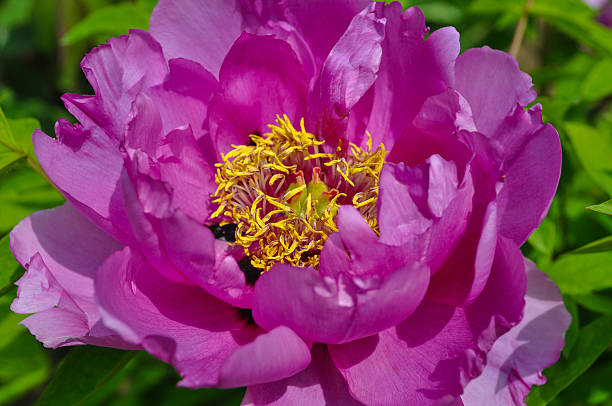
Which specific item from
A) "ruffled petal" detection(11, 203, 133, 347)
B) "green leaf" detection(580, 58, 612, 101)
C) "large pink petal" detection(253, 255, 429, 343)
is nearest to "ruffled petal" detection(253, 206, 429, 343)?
"large pink petal" detection(253, 255, 429, 343)

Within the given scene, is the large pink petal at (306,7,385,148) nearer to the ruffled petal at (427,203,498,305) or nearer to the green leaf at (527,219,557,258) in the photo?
the ruffled petal at (427,203,498,305)

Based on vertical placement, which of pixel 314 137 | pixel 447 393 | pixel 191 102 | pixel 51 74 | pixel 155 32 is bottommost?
pixel 51 74

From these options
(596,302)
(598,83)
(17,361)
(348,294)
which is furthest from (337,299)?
(17,361)

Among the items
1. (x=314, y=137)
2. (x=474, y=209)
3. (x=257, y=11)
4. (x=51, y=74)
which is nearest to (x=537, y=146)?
(x=474, y=209)

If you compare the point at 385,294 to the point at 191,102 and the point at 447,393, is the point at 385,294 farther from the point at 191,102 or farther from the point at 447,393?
the point at 191,102

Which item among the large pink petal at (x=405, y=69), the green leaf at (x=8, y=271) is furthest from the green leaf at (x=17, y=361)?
the large pink petal at (x=405, y=69)

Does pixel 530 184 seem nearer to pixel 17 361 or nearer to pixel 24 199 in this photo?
pixel 24 199
